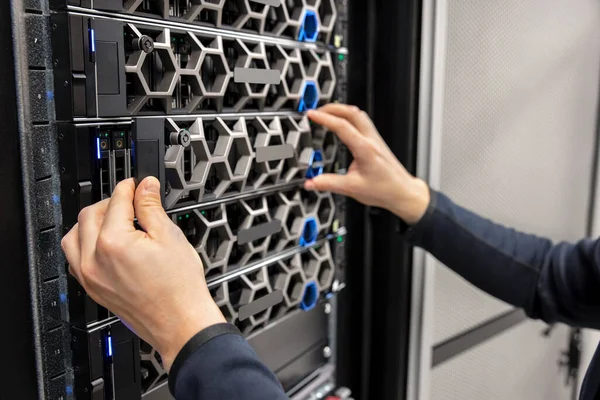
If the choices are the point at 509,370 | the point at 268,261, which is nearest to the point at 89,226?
the point at 268,261

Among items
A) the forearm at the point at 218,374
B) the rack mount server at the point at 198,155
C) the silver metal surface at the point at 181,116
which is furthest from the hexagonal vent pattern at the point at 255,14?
the forearm at the point at 218,374

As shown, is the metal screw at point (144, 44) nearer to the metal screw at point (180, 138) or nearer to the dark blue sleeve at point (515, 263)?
the metal screw at point (180, 138)

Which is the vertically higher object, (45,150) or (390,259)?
(45,150)

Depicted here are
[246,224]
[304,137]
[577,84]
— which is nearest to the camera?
[246,224]

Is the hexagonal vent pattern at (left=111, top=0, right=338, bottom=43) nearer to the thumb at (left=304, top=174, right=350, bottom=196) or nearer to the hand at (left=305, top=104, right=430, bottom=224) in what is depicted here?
the hand at (left=305, top=104, right=430, bottom=224)

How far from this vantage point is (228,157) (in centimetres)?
97

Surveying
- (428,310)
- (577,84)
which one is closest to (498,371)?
(428,310)

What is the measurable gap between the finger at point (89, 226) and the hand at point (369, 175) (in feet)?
1.75

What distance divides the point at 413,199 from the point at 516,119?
0.44 metres

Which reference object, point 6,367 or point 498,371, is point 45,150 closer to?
point 6,367

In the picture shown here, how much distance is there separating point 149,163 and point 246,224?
27 centimetres

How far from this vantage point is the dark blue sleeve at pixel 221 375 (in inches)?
25.6

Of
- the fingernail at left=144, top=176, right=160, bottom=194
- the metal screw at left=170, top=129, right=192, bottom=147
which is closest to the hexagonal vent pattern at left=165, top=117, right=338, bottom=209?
the metal screw at left=170, top=129, right=192, bottom=147

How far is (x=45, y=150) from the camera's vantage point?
73cm
